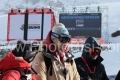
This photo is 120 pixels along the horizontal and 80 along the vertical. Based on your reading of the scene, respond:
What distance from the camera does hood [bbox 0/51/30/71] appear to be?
246 cm

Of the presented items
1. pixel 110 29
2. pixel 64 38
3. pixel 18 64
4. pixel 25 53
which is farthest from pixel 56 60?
pixel 110 29

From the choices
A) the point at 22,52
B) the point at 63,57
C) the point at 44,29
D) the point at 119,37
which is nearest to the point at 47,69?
the point at 63,57

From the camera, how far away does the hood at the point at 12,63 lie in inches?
96.7

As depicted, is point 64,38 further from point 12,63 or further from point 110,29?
point 110,29

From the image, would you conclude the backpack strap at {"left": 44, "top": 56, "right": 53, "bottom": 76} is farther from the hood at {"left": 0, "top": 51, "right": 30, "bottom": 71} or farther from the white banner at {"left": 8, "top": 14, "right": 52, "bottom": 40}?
the white banner at {"left": 8, "top": 14, "right": 52, "bottom": 40}

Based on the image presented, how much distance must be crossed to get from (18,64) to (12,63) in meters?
0.05

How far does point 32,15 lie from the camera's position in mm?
18250

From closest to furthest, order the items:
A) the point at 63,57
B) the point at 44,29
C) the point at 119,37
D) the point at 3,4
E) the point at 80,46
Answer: the point at 63,57, the point at 44,29, the point at 80,46, the point at 119,37, the point at 3,4

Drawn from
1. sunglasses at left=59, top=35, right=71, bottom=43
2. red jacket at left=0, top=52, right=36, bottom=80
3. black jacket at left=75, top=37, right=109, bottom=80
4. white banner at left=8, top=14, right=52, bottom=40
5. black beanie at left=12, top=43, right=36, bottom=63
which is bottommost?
black jacket at left=75, top=37, right=109, bottom=80

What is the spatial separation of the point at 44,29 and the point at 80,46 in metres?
3.01

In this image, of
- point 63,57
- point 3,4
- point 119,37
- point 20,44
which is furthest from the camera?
point 3,4

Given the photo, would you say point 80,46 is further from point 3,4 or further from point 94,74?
point 3,4

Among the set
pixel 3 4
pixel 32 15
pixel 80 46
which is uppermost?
pixel 3 4

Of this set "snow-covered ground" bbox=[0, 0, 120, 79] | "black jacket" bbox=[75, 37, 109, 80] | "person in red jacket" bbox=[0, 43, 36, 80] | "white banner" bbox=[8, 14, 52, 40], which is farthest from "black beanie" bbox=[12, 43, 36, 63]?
"white banner" bbox=[8, 14, 52, 40]
